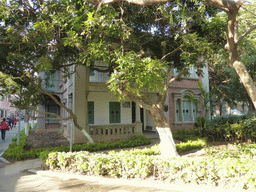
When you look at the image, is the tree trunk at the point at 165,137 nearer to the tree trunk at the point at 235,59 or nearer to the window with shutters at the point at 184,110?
the tree trunk at the point at 235,59

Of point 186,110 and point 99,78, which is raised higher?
point 99,78

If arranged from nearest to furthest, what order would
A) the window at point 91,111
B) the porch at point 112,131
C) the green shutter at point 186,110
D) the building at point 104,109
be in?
the porch at point 112,131 < the building at point 104,109 < the window at point 91,111 < the green shutter at point 186,110

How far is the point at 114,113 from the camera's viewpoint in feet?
47.6

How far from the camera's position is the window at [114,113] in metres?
14.4

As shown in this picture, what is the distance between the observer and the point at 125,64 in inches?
229

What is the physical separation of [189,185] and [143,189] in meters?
1.08

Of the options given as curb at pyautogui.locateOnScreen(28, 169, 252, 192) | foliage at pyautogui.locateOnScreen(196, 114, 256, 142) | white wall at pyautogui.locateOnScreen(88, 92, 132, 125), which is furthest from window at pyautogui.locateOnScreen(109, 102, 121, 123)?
curb at pyautogui.locateOnScreen(28, 169, 252, 192)

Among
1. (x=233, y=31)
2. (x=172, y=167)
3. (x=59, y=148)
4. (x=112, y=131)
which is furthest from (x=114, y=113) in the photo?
(x=233, y=31)

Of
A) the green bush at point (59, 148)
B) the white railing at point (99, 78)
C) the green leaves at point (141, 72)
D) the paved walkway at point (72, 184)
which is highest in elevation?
the white railing at point (99, 78)

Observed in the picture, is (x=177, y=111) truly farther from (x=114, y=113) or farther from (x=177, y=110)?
(x=114, y=113)

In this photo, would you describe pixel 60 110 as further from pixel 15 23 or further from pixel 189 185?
pixel 189 185

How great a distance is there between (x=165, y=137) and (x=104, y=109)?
7500 mm

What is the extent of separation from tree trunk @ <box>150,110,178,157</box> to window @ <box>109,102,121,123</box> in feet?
23.0

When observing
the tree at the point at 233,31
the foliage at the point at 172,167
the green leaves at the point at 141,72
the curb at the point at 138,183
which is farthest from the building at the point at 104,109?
the tree at the point at 233,31
